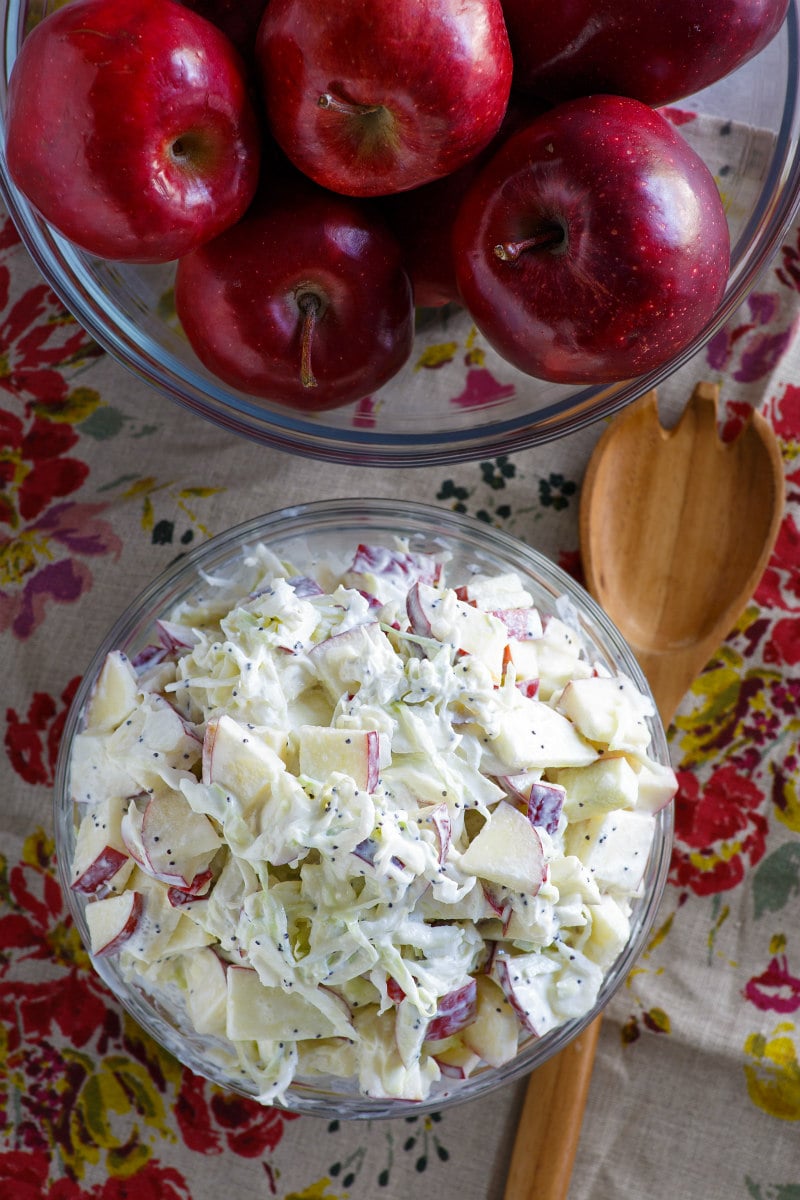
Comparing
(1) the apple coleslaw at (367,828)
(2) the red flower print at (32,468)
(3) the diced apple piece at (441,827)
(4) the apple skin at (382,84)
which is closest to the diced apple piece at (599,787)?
(1) the apple coleslaw at (367,828)

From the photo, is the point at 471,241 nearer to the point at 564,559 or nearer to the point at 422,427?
the point at 422,427

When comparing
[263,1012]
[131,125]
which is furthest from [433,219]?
[263,1012]

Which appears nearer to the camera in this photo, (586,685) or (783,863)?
(586,685)

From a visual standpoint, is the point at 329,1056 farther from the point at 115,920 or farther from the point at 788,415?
the point at 788,415

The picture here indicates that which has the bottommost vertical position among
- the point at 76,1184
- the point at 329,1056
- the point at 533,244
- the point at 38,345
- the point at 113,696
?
the point at 76,1184

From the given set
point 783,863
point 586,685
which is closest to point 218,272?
point 586,685
